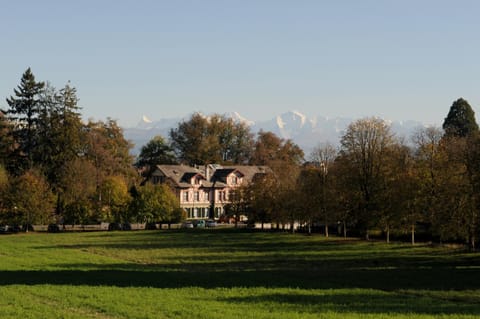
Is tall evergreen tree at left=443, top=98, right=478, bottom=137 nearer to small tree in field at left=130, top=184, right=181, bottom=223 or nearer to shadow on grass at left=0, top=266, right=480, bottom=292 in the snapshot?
small tree in field at left=130, top=184, right=181, bottom=223

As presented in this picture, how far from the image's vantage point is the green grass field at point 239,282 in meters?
26.2

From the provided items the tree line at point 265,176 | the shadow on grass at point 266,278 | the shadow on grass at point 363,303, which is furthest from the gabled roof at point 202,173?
the shadow on grass at point 363,303

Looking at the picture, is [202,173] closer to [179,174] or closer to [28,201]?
[179,174]

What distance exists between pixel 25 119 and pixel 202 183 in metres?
33.9

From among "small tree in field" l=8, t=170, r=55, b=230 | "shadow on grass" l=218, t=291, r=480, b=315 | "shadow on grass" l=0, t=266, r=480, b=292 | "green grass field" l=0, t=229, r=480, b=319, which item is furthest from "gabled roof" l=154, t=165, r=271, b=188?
"shadow on grass" l=218, t=291, r=480, b=315

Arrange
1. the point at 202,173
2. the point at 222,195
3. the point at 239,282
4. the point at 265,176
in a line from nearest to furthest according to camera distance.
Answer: the point at 239,282, the point at 265,176, the point at 202,173, the point at 222,195

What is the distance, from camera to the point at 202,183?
124000mm

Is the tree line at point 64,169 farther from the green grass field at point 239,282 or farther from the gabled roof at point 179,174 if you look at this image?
the green grass field at point 239,282

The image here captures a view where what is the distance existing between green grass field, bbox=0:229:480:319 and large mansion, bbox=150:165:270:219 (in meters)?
56.5

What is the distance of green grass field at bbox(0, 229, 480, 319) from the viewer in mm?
26184

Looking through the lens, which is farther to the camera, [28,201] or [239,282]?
[28,201]

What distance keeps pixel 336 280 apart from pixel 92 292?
13.6 meters

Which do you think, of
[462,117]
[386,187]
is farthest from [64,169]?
[462,117]

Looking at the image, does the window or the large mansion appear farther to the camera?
the window
